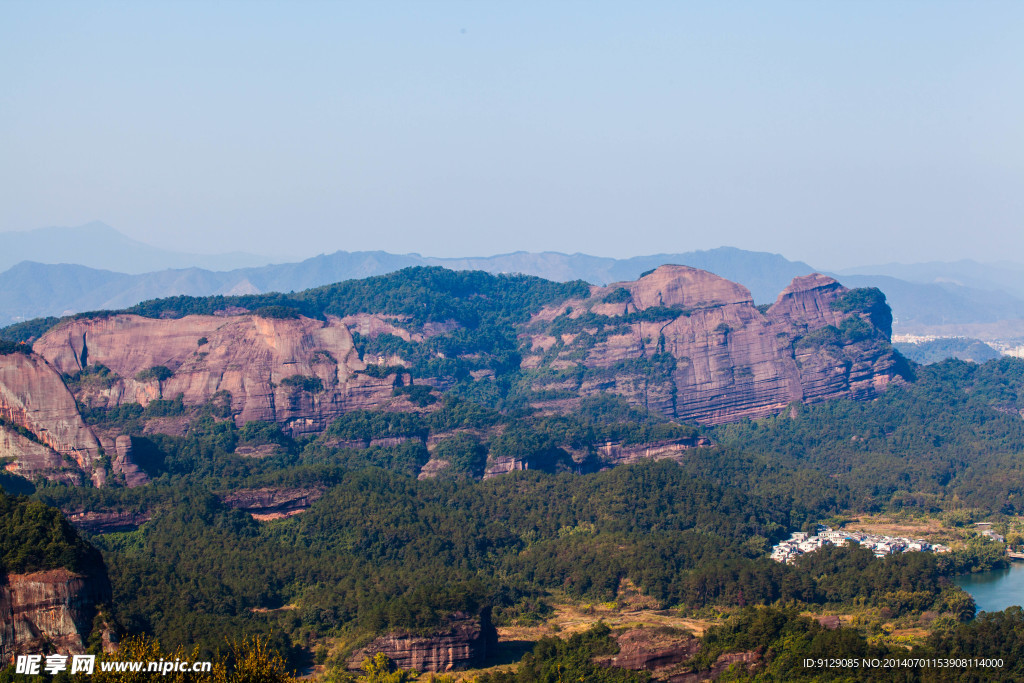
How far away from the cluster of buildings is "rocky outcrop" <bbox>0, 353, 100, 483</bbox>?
42.4 m

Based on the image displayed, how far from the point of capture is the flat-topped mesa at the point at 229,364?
93.1 meters

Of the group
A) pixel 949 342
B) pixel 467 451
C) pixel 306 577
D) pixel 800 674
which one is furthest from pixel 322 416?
pixel 949 342

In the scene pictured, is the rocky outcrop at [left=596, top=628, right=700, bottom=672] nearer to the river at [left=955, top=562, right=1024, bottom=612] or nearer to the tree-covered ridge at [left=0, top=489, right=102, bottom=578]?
the river at [left=955, top=562, right=1024, bottom=612]

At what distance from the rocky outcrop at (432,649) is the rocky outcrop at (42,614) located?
479 inches

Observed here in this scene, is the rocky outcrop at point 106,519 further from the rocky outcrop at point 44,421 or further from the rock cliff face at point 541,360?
the rock cliff face at point 541,360

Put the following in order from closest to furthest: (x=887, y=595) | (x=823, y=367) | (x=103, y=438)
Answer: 1. (x=887, y=595)
2. (x=103, y=438)
3. (x=823, y=367)

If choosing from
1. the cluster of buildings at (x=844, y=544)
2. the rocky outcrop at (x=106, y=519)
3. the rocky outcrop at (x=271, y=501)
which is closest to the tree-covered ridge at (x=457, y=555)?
the rocky outcrop at (x=106, y=519)

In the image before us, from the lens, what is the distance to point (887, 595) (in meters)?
59.7

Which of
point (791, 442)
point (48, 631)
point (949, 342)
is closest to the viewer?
point (48, 631)

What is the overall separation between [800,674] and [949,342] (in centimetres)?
16556

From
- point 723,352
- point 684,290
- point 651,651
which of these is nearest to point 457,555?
point 651,651

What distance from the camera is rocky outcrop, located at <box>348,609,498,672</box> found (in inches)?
2030

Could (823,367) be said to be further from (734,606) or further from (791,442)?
(734,606)

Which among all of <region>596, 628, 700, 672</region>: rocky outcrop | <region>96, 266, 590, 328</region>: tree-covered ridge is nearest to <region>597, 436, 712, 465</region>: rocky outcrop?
<region>96, 266, 590, 328</region>: tree-covered ridge
